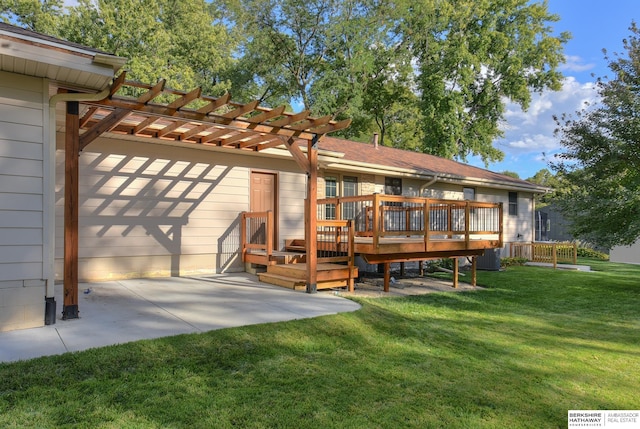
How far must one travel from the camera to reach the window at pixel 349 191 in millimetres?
11242

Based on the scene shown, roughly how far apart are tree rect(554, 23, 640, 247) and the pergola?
701 cm

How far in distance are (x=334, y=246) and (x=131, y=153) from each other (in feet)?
14.1

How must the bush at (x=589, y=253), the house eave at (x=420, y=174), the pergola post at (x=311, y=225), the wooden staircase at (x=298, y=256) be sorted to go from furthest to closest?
1. the bush at (x=589, y=253)
2. the house eave at (x=420, y=174)
3. the wooden staircase at (x=298, y=256)
4. the pergola post at (x=311, y=225)

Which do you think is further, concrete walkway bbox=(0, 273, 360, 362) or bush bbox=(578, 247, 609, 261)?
bush bbox=(578, 247, 609, 261)

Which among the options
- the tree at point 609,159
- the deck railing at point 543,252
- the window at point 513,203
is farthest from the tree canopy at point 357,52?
the tree at point 609,159

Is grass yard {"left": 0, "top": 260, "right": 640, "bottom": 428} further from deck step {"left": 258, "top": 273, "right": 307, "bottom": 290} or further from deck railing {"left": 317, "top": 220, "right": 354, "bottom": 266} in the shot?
deck railing {"left": 317, "top": 220, "right": 354, "bottom": 266}

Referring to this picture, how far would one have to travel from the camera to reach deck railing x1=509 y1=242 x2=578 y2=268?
601 inches

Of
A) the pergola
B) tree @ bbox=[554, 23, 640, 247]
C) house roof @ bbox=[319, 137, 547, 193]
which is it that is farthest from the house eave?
tree @ bbox=[554, 23, 640, 247]

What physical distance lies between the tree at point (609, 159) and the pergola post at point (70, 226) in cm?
1043

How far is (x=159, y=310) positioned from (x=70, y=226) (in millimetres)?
1474

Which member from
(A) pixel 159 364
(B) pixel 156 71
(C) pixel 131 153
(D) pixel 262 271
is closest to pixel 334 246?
(D) pixel 262 271

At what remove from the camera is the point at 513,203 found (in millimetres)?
16734

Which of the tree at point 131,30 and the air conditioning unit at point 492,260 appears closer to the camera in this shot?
the air conditioning unit at point 492,260

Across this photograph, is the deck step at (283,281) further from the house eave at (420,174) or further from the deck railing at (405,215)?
the house eave at (420,174)
